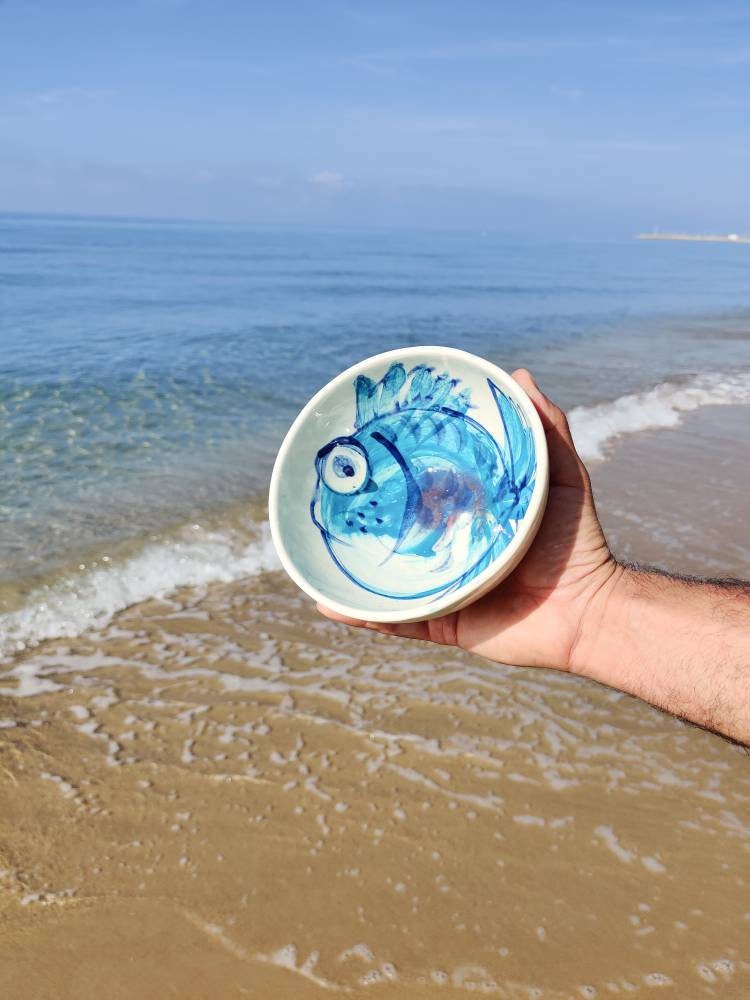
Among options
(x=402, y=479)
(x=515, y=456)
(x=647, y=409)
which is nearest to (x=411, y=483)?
(x=402, y=479)

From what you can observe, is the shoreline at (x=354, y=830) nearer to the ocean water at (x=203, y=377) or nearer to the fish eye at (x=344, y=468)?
the ocean water at (x=203, y=377)

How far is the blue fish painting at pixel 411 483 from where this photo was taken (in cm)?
232

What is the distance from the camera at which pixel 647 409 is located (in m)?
9.64

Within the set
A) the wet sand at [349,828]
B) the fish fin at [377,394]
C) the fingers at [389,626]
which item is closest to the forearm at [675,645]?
the fingers at [389,626]

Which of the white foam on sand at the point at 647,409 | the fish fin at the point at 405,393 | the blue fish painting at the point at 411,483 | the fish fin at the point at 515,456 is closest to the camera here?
the fish fin at the point at 515,456

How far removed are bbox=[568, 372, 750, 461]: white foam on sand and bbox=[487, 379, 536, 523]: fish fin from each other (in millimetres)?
5611

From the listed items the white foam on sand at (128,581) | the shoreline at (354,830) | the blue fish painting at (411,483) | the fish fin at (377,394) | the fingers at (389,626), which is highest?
the fish fin at (377,394)

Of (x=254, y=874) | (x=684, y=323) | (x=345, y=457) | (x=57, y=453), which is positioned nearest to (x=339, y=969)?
(x=254, y=874)

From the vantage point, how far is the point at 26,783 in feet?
10.8

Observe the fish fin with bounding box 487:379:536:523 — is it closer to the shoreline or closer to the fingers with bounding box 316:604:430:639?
the fingers with bounding box 316:604:430:639

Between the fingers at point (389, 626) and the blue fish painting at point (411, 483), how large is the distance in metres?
0.10

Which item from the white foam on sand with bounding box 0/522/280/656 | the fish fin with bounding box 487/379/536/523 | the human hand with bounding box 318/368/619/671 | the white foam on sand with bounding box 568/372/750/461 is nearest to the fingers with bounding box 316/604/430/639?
the human hand with bounding box 318/368/619/671

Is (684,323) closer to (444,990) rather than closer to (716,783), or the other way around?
(716,783)

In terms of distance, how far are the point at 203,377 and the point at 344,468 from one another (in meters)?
8.86
